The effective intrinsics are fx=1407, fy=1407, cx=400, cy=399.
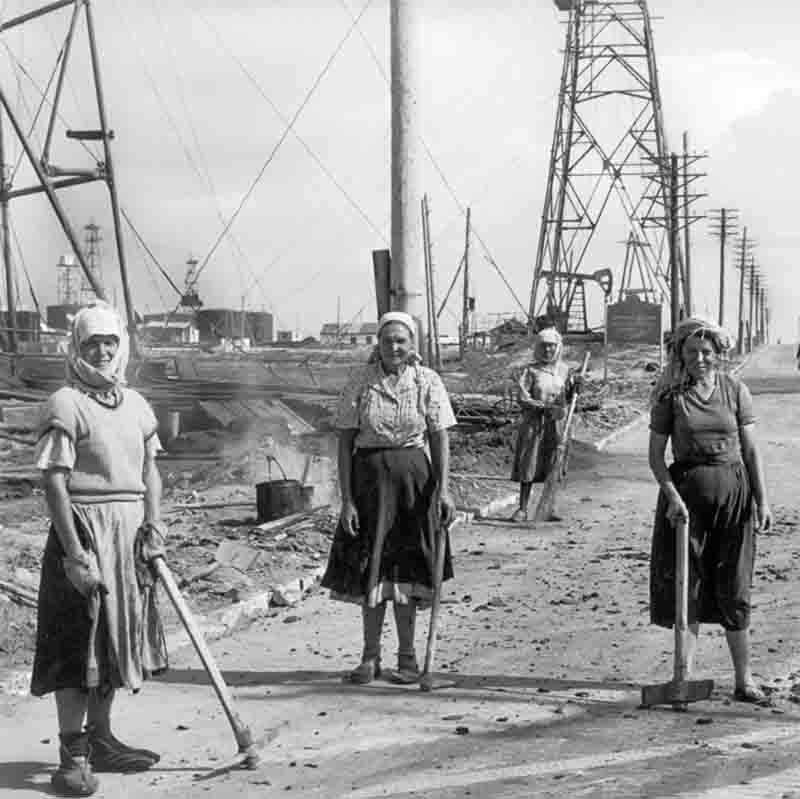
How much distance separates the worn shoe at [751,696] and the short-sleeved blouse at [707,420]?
1078mm

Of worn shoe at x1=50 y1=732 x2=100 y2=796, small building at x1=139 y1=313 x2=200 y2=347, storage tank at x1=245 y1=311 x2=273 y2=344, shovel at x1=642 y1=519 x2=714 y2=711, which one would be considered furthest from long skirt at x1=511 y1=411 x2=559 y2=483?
storage tank at x1=245 y1=311 x2=273 y2=344

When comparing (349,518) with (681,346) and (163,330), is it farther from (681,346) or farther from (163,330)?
(163,330)

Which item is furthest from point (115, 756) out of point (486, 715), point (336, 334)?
point (336, 334)

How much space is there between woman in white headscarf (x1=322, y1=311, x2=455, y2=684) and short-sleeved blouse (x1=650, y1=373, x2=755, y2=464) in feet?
3.77

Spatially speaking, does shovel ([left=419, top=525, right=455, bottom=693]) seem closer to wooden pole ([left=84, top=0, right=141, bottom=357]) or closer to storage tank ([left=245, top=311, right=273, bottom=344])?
wooden pole ([left=84, top=0, right=141, bottom=357])

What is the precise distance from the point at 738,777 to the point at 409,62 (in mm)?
7872

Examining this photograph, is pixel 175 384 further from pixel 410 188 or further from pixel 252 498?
pixel 410 188

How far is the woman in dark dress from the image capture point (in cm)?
667

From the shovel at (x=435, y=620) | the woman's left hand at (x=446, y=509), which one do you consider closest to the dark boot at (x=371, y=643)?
the shovel at (x=435, y=620)

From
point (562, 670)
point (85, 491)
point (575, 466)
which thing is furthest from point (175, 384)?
point (85, 491)

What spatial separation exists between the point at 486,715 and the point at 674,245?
4180 cm

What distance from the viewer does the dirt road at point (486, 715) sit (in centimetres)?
543

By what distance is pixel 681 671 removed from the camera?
647cm

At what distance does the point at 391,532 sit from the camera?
7168 millimetres
